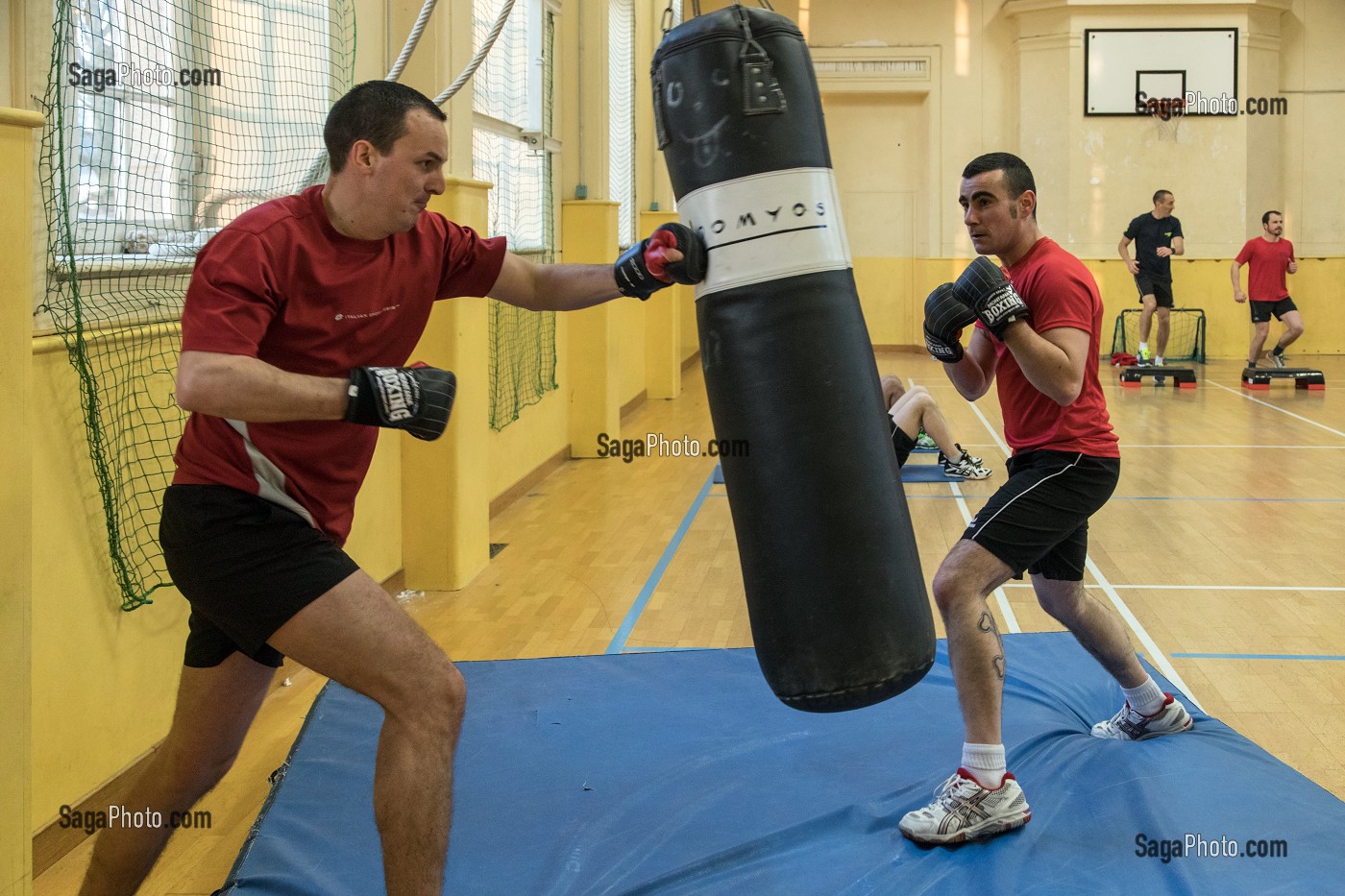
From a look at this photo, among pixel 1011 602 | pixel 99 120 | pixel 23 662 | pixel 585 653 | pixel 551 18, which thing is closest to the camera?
pixel 23 662

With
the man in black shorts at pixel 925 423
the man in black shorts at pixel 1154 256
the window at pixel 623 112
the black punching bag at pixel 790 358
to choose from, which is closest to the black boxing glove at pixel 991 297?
the black punching bag at pixel 790 358

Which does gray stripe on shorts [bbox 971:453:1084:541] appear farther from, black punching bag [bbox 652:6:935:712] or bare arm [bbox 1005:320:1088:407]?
black punching bag [bbox 652:6:935:712]

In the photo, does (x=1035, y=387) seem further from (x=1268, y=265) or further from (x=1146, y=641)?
(x=1268, y=265)

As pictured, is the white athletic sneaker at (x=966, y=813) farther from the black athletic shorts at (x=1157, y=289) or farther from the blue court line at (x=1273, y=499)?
the black athletic shorts at (x=1157, y=289)

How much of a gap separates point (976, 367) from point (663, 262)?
4.28ft

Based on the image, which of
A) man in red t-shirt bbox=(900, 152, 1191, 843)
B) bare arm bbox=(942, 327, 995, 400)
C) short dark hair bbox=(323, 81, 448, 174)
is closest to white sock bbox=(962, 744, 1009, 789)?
man in red t-shirt bbox=(900, 152, 1191, 843)

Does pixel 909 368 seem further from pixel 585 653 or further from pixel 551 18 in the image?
pixel 585 653

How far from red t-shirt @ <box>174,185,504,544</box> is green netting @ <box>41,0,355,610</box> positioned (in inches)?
36.3

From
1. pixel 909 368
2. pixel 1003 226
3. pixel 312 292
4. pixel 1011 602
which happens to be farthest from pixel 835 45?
pixel 312 292

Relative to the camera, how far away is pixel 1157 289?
13.2 m

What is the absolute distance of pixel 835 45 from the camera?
1648cm

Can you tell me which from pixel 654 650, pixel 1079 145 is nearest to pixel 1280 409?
pixel 1079 145

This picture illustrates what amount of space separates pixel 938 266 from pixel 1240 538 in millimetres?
10649

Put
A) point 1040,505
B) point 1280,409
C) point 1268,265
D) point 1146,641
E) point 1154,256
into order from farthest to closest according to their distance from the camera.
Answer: point 1154,256, point 1268,265, point 1280,409, point 1146,641, point 1040,505
